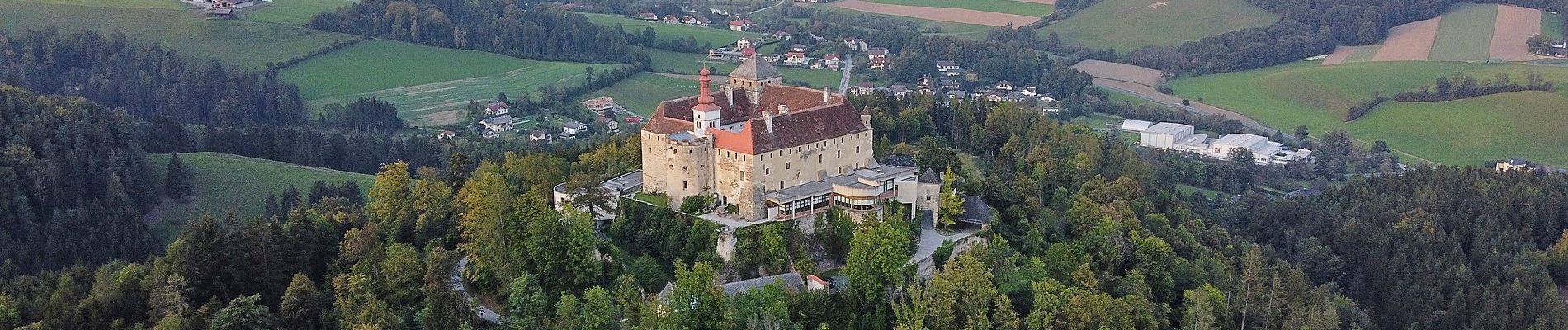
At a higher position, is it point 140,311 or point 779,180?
point 779,180

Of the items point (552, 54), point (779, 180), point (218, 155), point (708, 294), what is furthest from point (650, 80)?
point (708, 294)

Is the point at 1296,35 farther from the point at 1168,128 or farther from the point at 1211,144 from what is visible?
the point at 1211,144

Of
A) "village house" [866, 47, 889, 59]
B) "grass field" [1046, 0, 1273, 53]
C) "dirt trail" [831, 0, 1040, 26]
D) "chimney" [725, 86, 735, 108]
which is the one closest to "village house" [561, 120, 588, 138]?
"village house" [866, 47, 889, 59]

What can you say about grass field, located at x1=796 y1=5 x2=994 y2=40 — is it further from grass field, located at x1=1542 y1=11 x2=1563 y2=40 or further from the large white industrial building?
grass field, located at x1=1542 y1=11 x2=1563 y2=40

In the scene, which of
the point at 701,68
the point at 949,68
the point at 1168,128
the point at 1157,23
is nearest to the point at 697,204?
the point at 1168,128

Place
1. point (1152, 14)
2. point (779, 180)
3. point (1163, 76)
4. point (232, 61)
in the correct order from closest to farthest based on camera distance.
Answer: point (779, 180), point (232, 61), point (1163, 76), point (1152, 14)

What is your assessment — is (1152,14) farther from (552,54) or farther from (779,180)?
(779,180)

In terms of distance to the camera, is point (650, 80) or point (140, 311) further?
point (650, 80)

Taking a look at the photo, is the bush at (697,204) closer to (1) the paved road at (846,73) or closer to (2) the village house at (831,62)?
(1) the paved road at (846,73)
